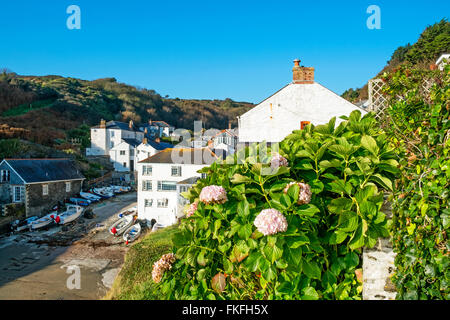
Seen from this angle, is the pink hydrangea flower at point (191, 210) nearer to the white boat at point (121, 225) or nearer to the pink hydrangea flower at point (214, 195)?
the pink hydrangea flower at point (214, 195)

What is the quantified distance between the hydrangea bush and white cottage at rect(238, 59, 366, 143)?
11627mm

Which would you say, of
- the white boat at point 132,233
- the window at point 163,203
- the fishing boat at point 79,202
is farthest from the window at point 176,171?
the fishing boat at point 79,202

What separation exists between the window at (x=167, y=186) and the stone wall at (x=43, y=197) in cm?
1457

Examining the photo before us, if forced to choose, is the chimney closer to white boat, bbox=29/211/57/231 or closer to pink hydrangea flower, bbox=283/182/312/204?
pink hydrangea flower, bbox=283/182/312/204

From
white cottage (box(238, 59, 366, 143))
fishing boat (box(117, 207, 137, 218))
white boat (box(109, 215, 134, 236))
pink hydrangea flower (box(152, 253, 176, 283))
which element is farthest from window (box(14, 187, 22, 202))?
pink hydrangea flower (box(152, 253, 176, 283))

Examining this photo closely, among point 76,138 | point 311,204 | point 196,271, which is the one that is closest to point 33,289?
point 196,271

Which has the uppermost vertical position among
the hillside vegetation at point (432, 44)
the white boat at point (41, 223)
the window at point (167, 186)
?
the hillside vegetation at point (432, 44)

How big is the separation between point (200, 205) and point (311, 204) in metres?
0.94

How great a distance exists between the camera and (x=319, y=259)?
2236 millimetres

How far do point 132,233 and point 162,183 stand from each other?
571 cm

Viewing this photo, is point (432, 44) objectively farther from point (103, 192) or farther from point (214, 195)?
point (103, 192)

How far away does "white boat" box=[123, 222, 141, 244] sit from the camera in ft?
80.0

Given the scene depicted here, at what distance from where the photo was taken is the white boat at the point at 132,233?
24391 mm

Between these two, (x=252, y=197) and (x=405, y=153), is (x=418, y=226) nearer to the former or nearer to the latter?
(x=405, y=153)
